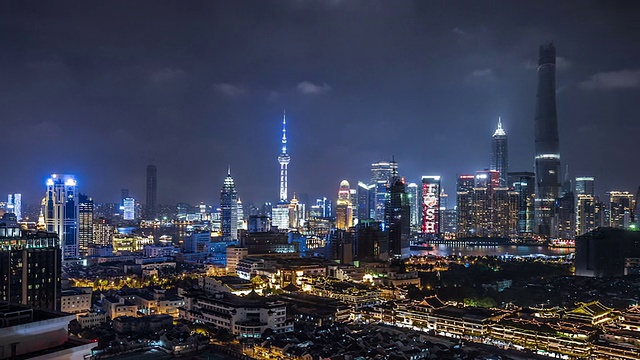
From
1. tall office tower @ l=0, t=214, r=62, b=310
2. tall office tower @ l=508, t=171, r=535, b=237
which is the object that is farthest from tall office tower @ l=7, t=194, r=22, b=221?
tall office tower @ l=508, t=171, r=535, b=237

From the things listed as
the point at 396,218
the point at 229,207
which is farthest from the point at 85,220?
the point at 396,218

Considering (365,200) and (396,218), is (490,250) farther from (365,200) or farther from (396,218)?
(365,200)

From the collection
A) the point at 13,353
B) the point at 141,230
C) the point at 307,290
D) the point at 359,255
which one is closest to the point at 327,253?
the point at 359,255

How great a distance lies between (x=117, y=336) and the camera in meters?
9.23

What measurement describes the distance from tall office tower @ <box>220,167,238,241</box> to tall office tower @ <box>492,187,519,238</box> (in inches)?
654

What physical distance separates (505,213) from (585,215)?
4851mm

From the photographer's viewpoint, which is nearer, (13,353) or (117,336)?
(13,353)

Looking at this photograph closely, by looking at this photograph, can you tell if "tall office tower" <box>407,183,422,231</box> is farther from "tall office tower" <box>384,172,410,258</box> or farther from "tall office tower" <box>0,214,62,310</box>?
"tall office tower" <box>0,214,62,310</box>

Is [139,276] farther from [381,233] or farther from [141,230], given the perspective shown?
[141,230]

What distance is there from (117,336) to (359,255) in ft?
39.8

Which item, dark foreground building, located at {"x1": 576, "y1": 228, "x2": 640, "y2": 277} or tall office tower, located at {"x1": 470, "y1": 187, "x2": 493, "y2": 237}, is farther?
tall office tower, located at {"x1": 470, "y1": 187, "x2": 493, "y2": 237}

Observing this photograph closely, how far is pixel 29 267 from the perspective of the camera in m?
9.57

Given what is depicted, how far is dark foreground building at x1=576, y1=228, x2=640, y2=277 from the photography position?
18.3 m

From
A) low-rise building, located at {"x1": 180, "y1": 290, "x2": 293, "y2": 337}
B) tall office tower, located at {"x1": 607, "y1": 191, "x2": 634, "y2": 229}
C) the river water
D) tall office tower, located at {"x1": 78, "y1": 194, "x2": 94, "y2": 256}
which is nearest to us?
low-rise building, located at {"x1": 180, "y1": 290, "x2": 293, "y2": 337}
